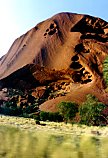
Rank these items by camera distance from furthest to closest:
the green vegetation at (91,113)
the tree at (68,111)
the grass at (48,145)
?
the tree at (68,111) < the green vegetation at (91,113) < the grass at (48,145)

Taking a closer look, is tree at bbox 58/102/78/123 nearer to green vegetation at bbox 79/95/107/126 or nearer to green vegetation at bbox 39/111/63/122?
green vegetation at bbox 79/95/107/126

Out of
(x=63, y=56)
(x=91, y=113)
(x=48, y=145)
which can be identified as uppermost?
(x=63, y=56)

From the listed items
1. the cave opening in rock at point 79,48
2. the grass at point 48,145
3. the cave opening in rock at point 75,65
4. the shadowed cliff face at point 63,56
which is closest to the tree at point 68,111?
the shadowed cliff face at point 63,56

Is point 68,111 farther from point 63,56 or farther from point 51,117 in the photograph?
point 63,56

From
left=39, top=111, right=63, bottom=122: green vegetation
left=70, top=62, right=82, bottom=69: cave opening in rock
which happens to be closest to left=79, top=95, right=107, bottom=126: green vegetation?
left=39, top=111, right=63, bottom=122: green vegetation

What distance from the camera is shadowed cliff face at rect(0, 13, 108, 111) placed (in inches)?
4380

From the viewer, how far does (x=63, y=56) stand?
11888 centimetres

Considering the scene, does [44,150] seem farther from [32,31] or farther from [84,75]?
[32,31]

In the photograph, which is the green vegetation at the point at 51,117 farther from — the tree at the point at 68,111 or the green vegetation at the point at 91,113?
the green vegetation at the point at 91,113

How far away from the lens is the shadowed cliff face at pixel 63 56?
111250mm

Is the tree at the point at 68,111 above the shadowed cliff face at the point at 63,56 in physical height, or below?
below

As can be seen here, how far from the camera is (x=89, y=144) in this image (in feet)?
21.9

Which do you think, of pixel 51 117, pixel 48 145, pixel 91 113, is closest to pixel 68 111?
pixel 91 113

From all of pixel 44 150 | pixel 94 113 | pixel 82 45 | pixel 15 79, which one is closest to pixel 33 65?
pixel 15 79
